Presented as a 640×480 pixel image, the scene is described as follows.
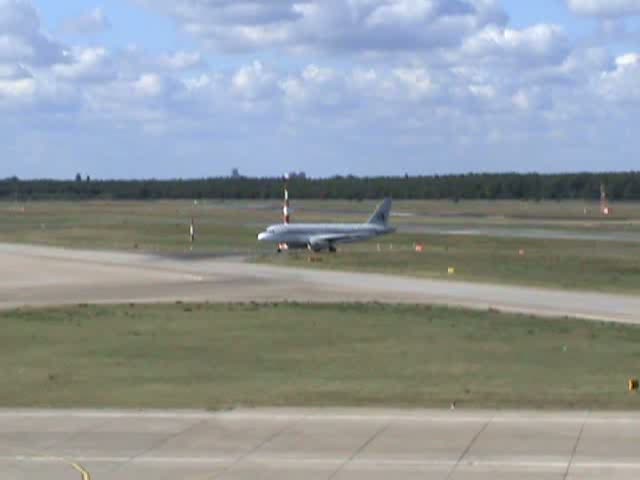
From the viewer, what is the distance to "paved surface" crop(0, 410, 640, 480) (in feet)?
51.1

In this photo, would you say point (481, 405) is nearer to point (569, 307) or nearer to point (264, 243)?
point (569, 307)

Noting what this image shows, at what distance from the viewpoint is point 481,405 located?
67.2 ft

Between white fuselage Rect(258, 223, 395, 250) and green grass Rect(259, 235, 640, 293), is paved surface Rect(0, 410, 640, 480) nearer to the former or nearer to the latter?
green grass Rect(259, 235, 640, 293)

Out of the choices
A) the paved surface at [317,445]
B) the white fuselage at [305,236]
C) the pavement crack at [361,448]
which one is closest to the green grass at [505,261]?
the white fuselage at [305,236]

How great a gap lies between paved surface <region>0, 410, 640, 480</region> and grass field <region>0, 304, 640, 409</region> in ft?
4.86

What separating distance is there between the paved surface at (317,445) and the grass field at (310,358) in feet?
4.86

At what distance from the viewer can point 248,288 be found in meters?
51.0

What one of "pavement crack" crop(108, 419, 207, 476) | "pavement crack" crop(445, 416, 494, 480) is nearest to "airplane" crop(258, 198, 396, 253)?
"pavement crack" crop(108, 419, 207, 476)

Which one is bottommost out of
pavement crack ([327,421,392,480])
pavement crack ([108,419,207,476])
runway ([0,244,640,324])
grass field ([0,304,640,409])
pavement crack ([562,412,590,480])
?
runway ([0,244,640,324])

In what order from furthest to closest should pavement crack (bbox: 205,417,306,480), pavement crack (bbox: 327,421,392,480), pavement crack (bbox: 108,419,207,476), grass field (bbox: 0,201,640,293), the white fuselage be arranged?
the white fuselage < grass field (bbox: 0,201,640,293) < pavement crack (bbox: 108,419,207,476) < pavement crack (bbox: 205,417,306,480) < pavement crack (bbox: 327,421,392,480)

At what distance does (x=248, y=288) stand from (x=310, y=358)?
23.2m

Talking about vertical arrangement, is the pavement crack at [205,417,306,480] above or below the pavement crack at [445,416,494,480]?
below

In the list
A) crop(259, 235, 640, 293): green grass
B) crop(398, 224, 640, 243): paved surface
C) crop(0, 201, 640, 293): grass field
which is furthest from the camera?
crop(398, 224, 640, 243): paved surface

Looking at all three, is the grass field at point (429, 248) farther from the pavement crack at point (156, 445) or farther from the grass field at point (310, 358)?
the pavement crack at point (156, 445)
